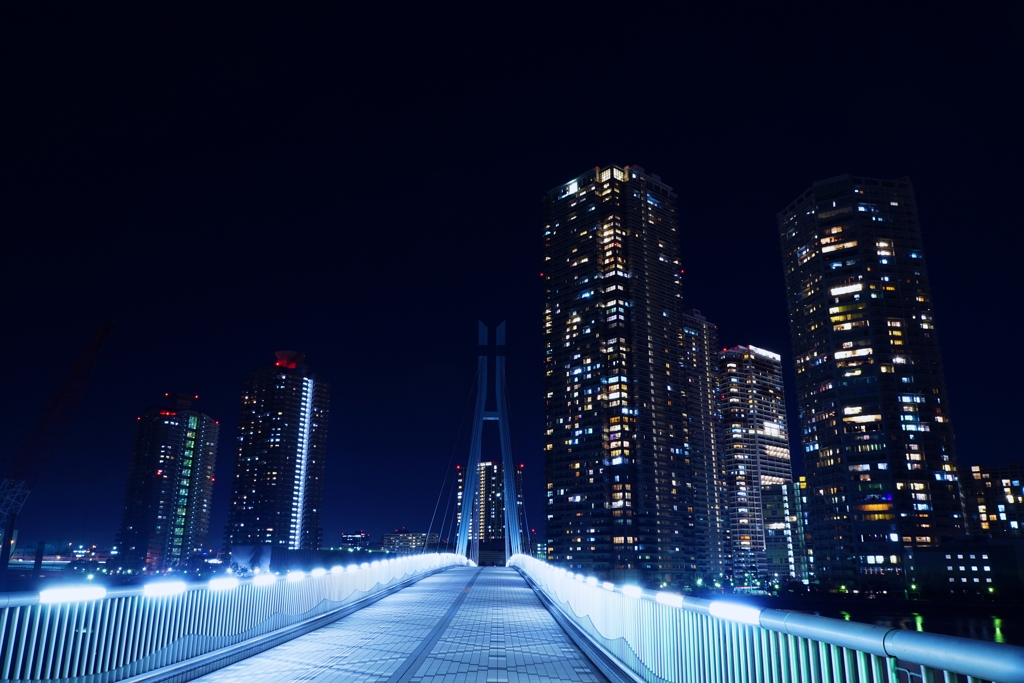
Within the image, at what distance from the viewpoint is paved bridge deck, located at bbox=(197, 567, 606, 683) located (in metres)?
9.53

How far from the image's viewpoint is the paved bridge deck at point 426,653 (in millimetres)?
9531

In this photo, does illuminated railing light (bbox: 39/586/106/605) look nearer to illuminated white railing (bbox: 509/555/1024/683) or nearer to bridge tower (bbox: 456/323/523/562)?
illuminated white railing (bbox: 509/555/1024/683)

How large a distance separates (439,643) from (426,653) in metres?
1.38

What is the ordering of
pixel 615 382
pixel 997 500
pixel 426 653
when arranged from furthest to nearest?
pixel 997 500, pixel 615 382, pixel 426 653

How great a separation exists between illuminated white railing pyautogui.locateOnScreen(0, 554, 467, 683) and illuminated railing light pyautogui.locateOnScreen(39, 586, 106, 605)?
0.01m

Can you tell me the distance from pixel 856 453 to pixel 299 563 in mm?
116176

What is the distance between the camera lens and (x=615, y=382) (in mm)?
169000

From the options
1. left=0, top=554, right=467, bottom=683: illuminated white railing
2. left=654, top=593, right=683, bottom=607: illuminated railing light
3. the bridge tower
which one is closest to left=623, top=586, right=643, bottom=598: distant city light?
left=654, top=593, right=683, bottom=607: illuminated railing light

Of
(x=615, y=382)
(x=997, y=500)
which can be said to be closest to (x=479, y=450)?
(x=615, y=382)

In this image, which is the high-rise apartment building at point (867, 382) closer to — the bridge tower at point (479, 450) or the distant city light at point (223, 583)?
the bridge tower at point (479, 450)

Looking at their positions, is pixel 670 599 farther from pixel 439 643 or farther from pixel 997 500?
pixel 997 500

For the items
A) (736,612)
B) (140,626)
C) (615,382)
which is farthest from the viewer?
(615,382)

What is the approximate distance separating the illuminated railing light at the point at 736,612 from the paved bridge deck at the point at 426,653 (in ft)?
11.4

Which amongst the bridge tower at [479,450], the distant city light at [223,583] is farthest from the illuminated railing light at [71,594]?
the bridge tower at [479,450]
